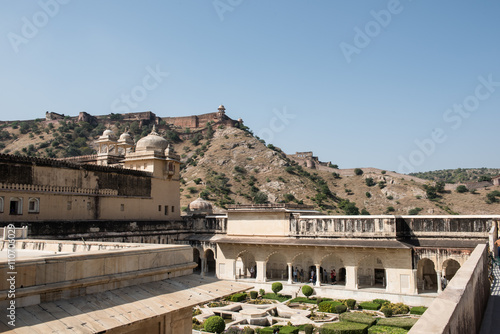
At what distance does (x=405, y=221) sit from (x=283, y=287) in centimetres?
849

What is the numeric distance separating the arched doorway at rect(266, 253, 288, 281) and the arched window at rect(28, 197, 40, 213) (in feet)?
51.1

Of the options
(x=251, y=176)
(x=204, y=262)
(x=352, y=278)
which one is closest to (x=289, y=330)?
(x=352, y=278)

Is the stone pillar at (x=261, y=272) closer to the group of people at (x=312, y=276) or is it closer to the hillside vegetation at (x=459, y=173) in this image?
the group of people at (x=312, y=276)

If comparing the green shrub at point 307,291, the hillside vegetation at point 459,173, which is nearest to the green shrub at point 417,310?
the green shrub at point 307,291

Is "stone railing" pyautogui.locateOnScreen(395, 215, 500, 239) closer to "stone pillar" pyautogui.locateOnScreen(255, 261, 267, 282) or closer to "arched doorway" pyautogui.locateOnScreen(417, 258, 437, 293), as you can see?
"arched doorway" pyautogui.locateOnScreen(417, 258, 437, 293)

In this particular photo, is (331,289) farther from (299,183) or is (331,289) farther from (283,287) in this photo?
(299,183)

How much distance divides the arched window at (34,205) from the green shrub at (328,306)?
15714 millimetres

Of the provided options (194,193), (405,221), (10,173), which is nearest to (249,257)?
(405,221)

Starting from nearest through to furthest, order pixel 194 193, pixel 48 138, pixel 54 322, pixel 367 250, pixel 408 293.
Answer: pixel 54 322, pixel 408 293, pixel 367 250, pixel 194 193, pixel 48 138

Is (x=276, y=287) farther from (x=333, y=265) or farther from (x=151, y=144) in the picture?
(x=151, y=144)

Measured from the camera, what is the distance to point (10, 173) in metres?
21.0

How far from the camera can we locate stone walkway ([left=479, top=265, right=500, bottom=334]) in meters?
6.43

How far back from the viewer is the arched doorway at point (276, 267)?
29453 mm

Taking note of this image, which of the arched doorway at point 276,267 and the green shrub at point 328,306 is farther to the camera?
the arched doorway at point 276,267
